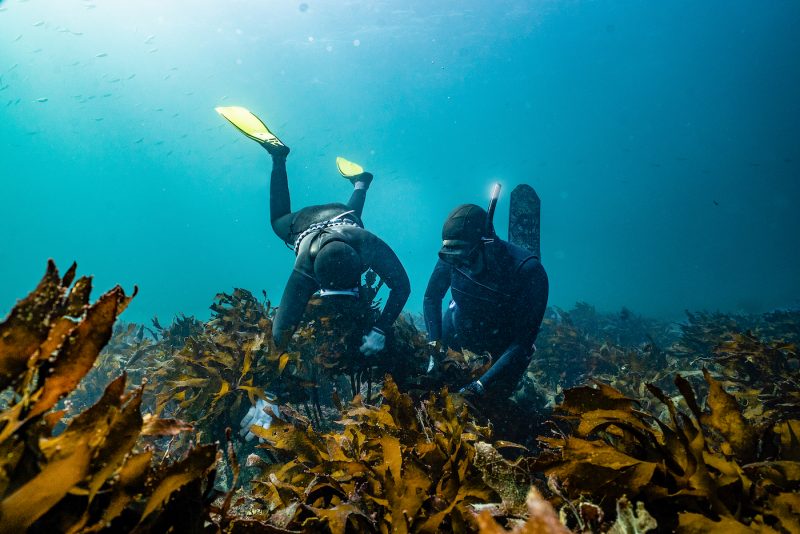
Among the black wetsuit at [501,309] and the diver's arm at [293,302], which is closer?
the black wetsuit at [501,309]

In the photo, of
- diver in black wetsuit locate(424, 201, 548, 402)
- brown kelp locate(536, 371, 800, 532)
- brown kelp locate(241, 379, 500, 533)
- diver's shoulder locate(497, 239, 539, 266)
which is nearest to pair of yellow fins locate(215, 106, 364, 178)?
diver in black wetsuit locate(424, 201, 548, 402)

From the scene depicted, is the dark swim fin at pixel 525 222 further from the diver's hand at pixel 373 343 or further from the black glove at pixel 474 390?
the black glove at pixel 474 390

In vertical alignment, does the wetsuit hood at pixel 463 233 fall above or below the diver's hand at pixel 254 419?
above

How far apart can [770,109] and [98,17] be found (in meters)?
139

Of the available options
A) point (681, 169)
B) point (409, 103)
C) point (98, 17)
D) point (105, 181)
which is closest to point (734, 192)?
point (681, 169)

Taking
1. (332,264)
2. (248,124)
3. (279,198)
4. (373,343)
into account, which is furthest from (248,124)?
(373,343)

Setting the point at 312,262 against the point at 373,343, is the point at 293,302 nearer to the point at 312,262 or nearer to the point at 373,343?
the point at 312,262

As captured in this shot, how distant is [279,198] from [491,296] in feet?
12.5

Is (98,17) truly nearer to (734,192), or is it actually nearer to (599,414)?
(599,414)

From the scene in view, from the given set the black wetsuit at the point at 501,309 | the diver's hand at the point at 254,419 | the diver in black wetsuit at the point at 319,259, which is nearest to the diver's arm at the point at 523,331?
the black wetsuit at the point at 501,309

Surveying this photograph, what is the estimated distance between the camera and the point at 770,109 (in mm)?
81938

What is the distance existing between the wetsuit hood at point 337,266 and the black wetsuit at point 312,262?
25 cm

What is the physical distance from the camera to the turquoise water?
5212cm

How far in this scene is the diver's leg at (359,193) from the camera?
6387mm
